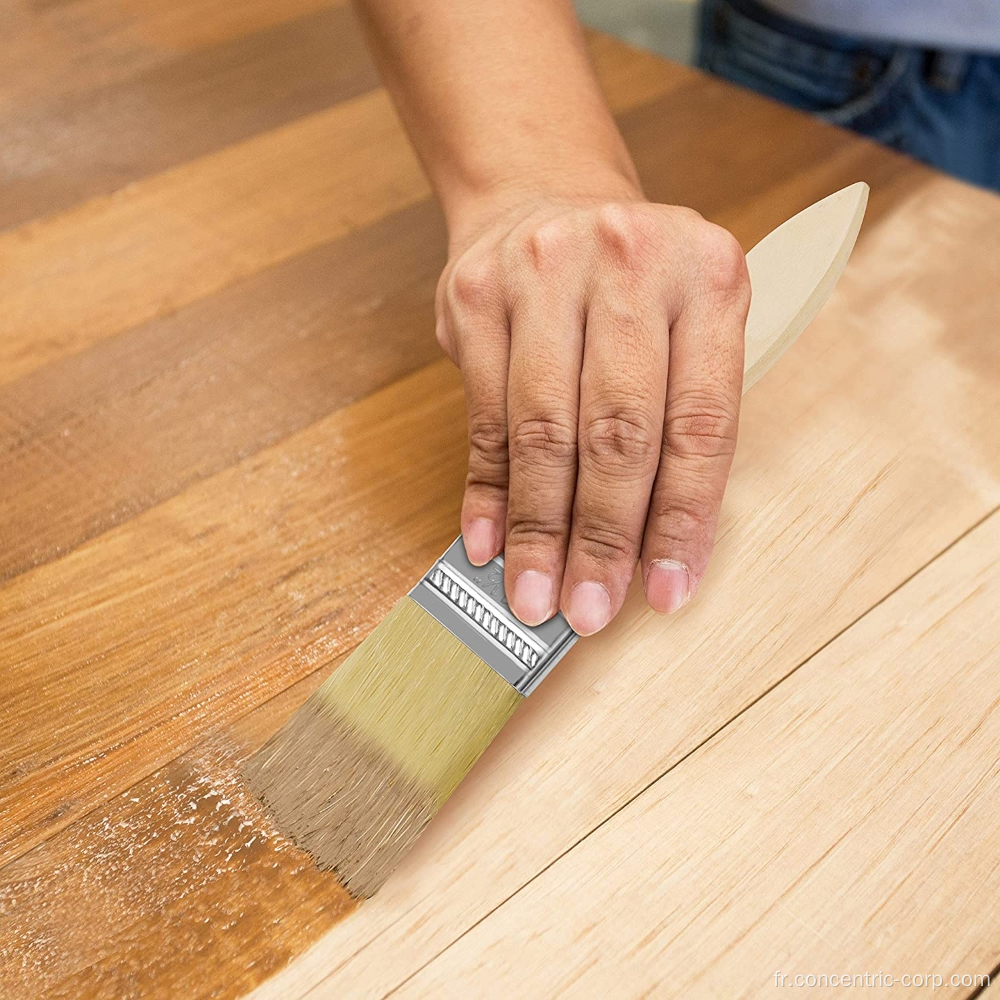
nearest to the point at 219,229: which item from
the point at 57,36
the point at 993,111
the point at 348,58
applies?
the point at 348,58

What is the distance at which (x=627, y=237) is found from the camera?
0.53 metres

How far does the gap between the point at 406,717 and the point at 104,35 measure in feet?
3.29

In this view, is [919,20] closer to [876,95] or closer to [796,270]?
[876,95]

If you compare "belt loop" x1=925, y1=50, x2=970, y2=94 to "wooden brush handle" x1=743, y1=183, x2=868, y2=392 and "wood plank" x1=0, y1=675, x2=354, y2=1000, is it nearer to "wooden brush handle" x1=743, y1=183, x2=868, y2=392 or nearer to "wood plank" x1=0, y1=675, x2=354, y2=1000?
"wooden brush handle" x1=743, y1=183, x2=868, y2=392

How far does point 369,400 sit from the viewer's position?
2.29ft

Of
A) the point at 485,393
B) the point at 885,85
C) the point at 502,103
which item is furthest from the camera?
the point at 885,85

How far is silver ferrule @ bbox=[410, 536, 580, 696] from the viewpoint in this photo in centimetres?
49

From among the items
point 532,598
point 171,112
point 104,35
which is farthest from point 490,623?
point 104,35

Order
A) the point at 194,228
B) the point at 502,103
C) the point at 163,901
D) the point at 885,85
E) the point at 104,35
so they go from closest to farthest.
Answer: the point at 163,901 → the point at 502,103 → the point at 194,228 → the point at 885,85 → the point at 104,35

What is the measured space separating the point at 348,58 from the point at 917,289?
0.67 m

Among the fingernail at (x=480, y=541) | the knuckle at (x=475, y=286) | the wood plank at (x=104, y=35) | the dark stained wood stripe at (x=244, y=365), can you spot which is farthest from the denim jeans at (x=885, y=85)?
the fingernail at (x=480, y=541)

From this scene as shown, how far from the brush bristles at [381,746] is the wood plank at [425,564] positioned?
0.03 m

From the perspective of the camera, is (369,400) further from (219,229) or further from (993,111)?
(993,111)

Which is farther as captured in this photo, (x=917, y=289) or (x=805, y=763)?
(x=917, y=289)
